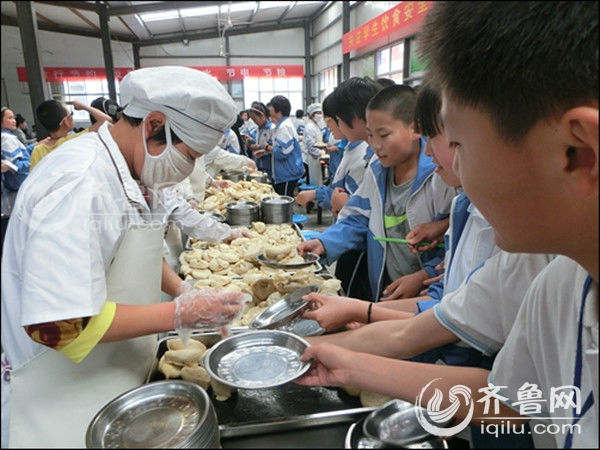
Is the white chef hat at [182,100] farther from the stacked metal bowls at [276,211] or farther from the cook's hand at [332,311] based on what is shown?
the stacked metal bowls at [276,211]

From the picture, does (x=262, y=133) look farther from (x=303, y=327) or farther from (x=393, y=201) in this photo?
(x=303, y=327)

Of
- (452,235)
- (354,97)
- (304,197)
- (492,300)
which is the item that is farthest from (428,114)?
(304,197)

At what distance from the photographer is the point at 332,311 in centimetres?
149

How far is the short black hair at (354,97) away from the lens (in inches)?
117

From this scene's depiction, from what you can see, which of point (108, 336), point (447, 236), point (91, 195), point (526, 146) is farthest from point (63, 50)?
point (447, 236)

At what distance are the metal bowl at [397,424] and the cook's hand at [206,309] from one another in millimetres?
560


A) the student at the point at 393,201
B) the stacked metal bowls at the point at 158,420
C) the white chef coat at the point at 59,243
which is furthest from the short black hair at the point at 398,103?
the stacked metal bowls at the point at 158,420

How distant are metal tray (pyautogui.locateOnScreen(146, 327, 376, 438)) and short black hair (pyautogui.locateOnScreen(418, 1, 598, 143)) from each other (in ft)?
2.69

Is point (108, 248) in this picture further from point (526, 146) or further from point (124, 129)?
point (526, 146)

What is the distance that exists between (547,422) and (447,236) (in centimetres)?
91

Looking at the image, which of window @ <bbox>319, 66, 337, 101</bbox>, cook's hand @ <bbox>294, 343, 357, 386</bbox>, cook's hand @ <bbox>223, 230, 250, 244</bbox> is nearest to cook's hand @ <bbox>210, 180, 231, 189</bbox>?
cook's hand @ <bbox>223, 230, 250, 244</bbox>

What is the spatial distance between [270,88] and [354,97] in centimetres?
1464

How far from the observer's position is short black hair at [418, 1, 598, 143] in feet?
1.37

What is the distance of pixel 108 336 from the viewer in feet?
3.19
